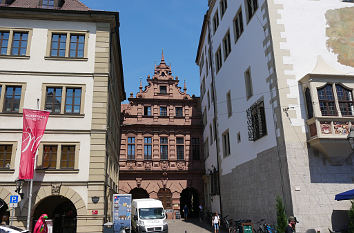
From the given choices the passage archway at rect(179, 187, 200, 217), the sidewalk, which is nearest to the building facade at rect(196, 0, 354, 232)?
the sidewalk

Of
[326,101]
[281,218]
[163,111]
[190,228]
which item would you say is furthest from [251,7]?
[163,111]

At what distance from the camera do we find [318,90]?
1562 cm

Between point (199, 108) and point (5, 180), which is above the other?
point (199, 108)

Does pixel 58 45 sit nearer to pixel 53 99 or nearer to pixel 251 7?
pixel 53 99

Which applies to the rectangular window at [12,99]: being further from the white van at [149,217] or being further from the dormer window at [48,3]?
the white van at [149,217]

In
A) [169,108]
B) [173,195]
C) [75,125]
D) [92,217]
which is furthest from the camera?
[169,108]

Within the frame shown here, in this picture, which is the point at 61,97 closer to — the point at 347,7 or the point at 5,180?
the point at 5,180

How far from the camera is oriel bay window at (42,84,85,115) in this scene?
19.0 metres

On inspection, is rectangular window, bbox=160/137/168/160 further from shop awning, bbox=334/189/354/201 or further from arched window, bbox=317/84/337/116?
shop awning, bbox=334/189/354/201

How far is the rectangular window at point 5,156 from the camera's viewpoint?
58.4ft

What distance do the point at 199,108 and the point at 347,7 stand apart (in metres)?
22.7

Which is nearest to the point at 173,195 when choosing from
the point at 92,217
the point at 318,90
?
the point at 92,217

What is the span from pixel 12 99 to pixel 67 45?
4.83 meters

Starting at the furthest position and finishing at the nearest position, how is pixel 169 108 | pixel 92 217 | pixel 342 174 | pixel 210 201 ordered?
pixel 169 108 → pixel 210 201 → pixel 92 217 → pixel 342 174
